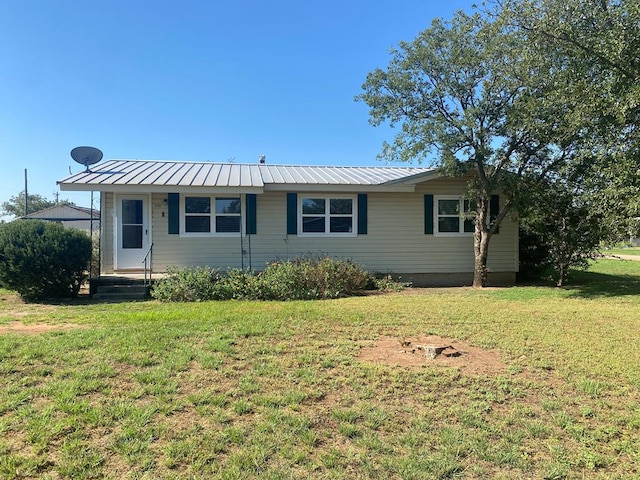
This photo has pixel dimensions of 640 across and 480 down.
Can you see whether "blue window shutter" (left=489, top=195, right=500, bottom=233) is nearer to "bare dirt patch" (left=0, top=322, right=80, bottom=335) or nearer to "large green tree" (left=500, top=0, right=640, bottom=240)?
"large green tree" (left=500, top=0, right=640, bottom=240)

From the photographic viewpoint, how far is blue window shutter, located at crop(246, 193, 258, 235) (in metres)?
11.0

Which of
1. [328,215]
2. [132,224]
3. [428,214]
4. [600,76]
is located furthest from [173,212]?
[600,76]

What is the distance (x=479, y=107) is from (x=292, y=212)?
17.7ft

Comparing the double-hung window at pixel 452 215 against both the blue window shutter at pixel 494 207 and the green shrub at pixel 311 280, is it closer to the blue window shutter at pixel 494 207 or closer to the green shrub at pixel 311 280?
the blue window shutter at pixel 494 207

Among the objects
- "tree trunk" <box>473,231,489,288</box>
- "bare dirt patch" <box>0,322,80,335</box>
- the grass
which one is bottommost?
the grass

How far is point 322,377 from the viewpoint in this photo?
13.3 feet

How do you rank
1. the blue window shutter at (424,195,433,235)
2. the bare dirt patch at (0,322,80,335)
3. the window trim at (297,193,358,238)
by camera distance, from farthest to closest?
the blue window shutter at (424,195,433,235) → the window trim at (297,193,358,238) → the bare dirt patch at (0,322,80,335)

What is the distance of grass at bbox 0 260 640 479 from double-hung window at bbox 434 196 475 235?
6.23m

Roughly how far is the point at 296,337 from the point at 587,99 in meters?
7.55

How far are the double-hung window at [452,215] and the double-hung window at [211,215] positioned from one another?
5705 mm

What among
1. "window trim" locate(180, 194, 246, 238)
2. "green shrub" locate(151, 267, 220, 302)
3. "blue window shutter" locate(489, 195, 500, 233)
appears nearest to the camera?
"green shrub" locate(151, 267, 220, 302)

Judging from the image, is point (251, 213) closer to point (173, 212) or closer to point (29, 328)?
point (173, 212)

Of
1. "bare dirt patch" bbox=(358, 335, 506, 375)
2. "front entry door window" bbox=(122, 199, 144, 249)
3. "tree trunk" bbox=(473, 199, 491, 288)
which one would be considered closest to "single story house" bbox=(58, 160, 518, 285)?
"front entry door window" bbox=(122, 199, 144, 249)

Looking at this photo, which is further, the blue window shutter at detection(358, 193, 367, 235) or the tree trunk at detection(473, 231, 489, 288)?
the blue window shutter at detection(358, 193, 367, 235)
